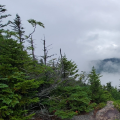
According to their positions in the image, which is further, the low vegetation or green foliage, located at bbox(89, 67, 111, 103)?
green foliage, located at bbox(89, 67, 111, 103)

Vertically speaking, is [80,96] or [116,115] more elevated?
[80,96]

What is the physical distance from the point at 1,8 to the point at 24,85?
1074cm

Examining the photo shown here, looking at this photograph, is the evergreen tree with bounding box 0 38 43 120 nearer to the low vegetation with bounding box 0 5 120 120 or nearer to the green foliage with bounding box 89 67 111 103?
the low vegetation with bounding box 0 5 120 120

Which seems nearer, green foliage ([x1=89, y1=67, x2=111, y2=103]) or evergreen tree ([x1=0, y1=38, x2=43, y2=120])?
evergreen tree ([x1=0, y1=38, x2=43, y2=120])

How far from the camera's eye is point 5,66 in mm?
4922

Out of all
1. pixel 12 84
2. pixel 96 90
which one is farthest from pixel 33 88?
pixel 96 90

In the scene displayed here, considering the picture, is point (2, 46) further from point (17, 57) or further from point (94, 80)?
point (94, 80)

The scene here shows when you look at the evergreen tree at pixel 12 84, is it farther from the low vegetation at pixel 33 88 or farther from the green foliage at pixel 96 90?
the green foliage at pixel 96 90

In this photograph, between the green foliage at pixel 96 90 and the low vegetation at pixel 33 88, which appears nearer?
the low vegetation at pixel 33 88

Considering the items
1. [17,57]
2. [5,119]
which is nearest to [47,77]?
[17,57]

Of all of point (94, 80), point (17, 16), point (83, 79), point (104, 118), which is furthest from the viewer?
point (83, 79)

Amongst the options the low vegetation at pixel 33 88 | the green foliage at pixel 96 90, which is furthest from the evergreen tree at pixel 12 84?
the green foliage at pixel 96 90

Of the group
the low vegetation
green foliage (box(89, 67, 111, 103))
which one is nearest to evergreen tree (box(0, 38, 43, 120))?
the low vegetation

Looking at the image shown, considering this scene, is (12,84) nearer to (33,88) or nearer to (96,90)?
(33,88)
